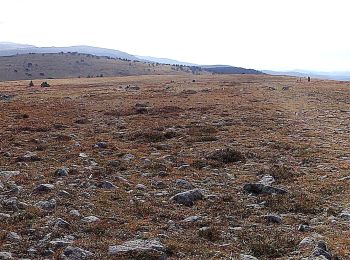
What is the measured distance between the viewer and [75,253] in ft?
26.2

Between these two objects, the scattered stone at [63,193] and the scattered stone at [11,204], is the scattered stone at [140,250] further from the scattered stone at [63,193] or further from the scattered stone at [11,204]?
the scattered stone at [63,193]

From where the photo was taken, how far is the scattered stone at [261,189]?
12162mm

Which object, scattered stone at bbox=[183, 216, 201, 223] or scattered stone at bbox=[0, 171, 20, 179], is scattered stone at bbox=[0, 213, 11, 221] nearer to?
scattered stone at bbox=[0, 171, 20, 179]

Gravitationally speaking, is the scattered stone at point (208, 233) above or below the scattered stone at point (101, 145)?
above

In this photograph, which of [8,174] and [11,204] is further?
[8,174]

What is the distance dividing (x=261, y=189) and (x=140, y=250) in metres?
5.30

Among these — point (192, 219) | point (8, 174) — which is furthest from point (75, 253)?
point (8, 174)

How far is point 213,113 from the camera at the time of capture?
107ft

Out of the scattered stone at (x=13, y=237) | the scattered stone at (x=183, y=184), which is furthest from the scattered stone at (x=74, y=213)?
the scattered stone at (x=183, y=184)

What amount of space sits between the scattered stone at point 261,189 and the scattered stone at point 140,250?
4593mm

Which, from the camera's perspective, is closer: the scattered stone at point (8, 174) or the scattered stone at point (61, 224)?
the scattered stone at point (61, 224)

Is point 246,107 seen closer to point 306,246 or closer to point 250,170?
point 250,170

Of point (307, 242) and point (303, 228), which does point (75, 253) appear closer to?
point (307, 242)

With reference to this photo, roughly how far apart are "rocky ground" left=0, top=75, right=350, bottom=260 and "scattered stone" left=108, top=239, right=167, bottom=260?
22mm
